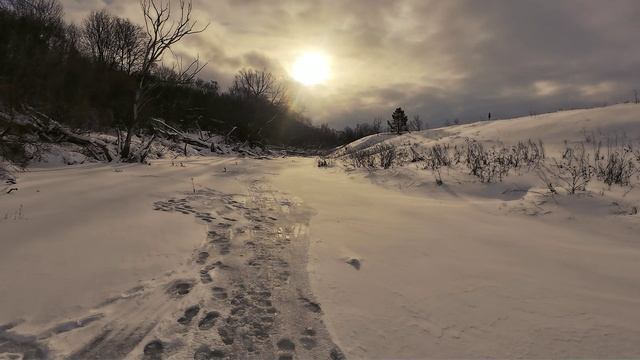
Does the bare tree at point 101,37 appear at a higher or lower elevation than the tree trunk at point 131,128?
Answer: higher

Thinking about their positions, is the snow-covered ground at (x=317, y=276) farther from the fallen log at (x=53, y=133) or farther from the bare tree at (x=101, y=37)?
the bare tree at (x=101, y=37)

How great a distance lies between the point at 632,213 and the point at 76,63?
30.0 metres

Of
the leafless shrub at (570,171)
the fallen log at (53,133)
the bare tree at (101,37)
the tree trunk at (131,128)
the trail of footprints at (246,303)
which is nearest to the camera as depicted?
the trail of footprints at (246,303)

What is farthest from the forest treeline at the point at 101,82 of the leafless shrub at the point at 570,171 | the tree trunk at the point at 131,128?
the leafless shrub at the point at 570,171

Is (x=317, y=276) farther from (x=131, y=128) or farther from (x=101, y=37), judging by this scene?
(x=101, y=37)

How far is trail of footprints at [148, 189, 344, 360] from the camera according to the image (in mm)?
2264

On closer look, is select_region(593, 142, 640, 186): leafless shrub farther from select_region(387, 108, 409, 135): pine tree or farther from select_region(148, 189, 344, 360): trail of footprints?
select_region(387, 108, 409, 135): pine tree

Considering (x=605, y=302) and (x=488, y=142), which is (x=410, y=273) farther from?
(x=488, y=142)

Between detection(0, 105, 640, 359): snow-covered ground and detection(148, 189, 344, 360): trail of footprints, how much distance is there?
0.01m

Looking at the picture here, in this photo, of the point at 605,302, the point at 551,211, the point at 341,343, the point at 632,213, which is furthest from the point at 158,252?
the point at 632,213

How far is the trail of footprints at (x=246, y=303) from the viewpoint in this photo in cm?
226

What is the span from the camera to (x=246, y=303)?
9.36 feet

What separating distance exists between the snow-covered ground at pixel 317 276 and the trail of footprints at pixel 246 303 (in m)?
0.01

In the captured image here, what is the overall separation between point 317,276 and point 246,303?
794 millimetres
